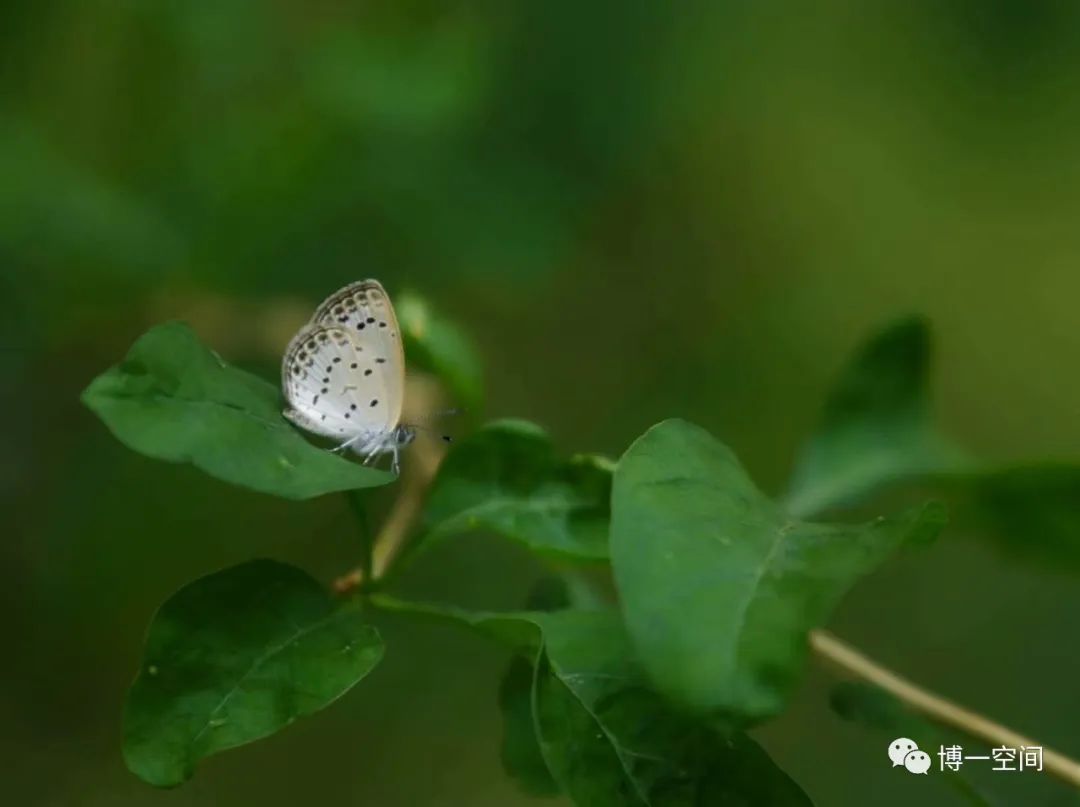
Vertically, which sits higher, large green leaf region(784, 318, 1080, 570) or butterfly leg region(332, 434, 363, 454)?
large green leaf region(784, 318, 1080, 570)

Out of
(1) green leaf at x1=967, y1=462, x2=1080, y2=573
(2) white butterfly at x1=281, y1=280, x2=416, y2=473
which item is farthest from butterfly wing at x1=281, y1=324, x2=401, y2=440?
(1) green leaf at x1=967, y1=462, x2=1080, y2=573

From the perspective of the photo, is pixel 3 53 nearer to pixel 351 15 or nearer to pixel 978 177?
pixel 351 15

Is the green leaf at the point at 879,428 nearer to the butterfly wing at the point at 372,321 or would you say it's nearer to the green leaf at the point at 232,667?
the butterfly wing at the point at 372,321

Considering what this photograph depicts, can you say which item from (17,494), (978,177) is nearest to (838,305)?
(978,177)

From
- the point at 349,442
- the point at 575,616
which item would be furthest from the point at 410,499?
the point at 575,616

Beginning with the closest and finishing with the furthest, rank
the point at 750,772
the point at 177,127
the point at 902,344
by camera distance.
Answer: the point at 750,772, the point at 902,344, the point at 177,127

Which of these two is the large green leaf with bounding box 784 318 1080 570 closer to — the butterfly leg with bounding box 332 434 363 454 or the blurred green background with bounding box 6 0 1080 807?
the butterfly leg with bounding box 332 434 363 454

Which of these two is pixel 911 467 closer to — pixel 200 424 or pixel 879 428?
pixel 879 428
